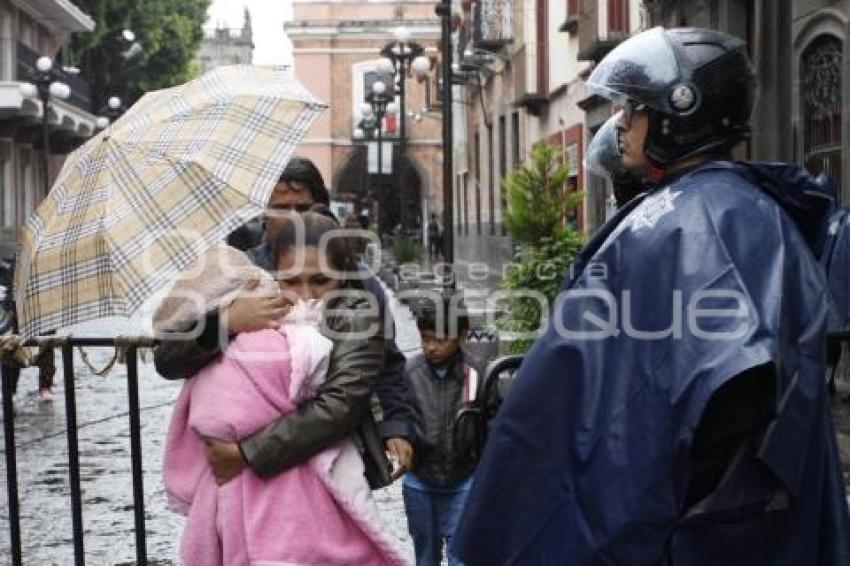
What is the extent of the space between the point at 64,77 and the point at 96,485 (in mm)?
31611

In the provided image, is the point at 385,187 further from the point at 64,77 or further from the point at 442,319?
the point at 442,319

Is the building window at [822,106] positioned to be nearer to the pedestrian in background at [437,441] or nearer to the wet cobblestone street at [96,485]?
the wet cobblestone street at [96,485]

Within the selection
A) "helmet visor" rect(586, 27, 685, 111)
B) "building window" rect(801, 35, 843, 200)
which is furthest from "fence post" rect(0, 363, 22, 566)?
"building window" rect(801, 35, 843, 200)

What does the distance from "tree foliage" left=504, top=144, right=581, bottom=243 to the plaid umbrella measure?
229 inches

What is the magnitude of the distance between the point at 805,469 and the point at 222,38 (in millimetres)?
119712

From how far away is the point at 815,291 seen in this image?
2.46 m

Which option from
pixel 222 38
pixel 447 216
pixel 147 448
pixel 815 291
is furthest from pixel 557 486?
pixel 222 38

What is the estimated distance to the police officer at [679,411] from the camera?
7.56ft

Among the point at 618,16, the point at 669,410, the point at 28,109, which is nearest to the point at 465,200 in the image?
the point at 28,109

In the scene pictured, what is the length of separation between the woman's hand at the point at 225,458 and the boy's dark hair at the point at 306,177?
3.15ft

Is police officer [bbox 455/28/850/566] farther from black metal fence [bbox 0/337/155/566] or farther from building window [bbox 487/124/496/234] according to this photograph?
building window [bbox 487/124/496/234]

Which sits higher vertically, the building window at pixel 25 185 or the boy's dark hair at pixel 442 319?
the building window at pixel 25 185

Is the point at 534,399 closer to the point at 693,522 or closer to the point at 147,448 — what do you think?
the point at 693,522

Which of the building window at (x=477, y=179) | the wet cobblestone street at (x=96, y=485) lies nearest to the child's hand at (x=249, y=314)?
the wet cobblestone street at (x=96, y=485)
